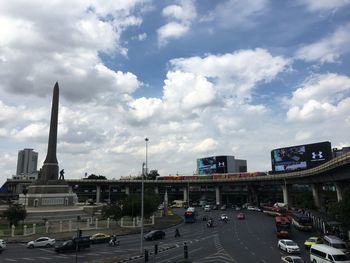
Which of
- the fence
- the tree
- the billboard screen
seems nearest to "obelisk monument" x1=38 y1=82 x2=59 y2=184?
the fence

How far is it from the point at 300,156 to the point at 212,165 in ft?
191

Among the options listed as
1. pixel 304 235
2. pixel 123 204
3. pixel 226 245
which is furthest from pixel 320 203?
pixel 226 245

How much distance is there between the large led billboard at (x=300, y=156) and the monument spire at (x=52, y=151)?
232 ft

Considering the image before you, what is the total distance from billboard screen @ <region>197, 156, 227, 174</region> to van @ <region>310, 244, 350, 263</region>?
432 feet

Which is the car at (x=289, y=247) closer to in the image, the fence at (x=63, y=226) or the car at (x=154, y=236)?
the car at (x=154, y=236)

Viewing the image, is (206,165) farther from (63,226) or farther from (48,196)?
(63,226)

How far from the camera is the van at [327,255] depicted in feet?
91.9

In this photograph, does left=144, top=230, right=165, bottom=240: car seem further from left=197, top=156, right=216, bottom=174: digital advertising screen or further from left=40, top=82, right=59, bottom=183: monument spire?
left=197, top=156, right=216, bottom=174: digital advertising screen

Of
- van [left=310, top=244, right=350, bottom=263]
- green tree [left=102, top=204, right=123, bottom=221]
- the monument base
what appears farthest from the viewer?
the monument base

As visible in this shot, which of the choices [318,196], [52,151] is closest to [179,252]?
[318,196]

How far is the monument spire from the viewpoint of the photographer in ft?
329

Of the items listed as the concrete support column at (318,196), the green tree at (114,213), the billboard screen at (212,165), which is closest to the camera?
the green tree at (114,213)

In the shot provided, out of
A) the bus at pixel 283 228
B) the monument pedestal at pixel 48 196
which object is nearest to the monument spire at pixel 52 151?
the monument pedestal at pixel 48 196

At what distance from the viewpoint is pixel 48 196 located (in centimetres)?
9862
